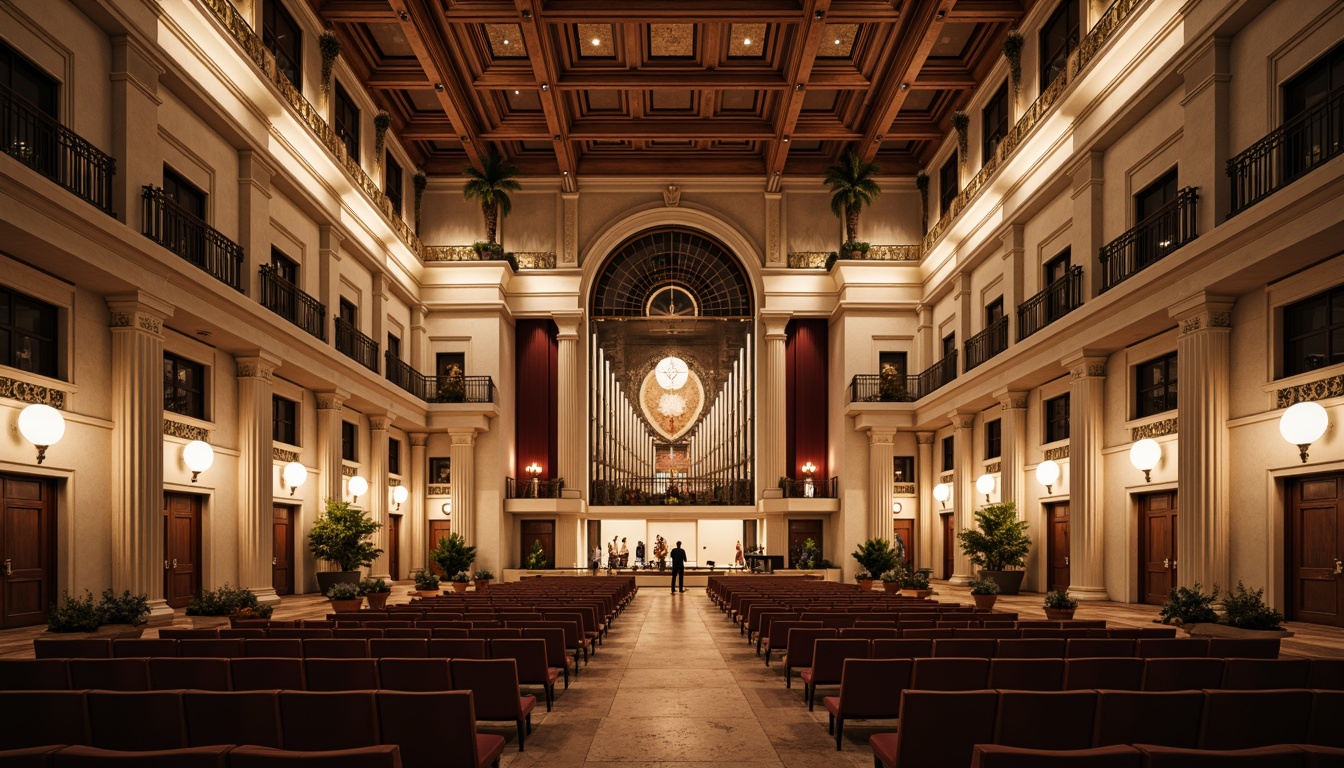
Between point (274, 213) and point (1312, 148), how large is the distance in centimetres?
1820

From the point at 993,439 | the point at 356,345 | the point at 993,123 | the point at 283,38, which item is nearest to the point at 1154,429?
the point at 993,439

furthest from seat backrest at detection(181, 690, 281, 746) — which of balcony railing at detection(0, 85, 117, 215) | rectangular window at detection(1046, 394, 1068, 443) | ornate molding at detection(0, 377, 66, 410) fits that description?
rectangular window at detection(1046, 394, 1068, 443)

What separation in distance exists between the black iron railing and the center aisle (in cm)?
2227

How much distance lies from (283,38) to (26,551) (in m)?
13.1

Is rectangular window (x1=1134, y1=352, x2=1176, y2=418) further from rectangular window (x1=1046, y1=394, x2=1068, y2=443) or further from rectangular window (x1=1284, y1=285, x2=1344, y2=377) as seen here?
rectangular window (x1=1046, y1=394, x2=1068, y2=443)

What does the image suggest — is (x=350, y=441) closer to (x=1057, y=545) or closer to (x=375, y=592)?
(x=375, y=592)

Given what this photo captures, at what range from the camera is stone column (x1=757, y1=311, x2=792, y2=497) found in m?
34.4

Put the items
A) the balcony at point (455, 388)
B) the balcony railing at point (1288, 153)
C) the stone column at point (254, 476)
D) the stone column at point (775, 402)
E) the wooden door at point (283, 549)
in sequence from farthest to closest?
the stone column at point (775, 402) → the balcony at point (455, 388) → the wooden door at point (283, 549) → the stone column at point (254, 476) → the balcony railing at point (1288, 153)

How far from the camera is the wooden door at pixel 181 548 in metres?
16.8

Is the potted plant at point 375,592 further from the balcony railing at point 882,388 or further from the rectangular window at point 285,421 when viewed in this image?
the balcony railing at point 882,388

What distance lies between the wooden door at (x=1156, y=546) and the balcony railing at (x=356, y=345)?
1749cm

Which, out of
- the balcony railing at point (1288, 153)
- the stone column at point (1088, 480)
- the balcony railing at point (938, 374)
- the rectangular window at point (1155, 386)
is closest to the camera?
the balcony railing at point (1288, 153)

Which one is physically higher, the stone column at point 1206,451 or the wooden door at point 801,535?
the stone column at point 1206,451

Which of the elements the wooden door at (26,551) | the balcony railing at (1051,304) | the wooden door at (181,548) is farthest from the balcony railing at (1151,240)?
the wooden door at (181,548)
